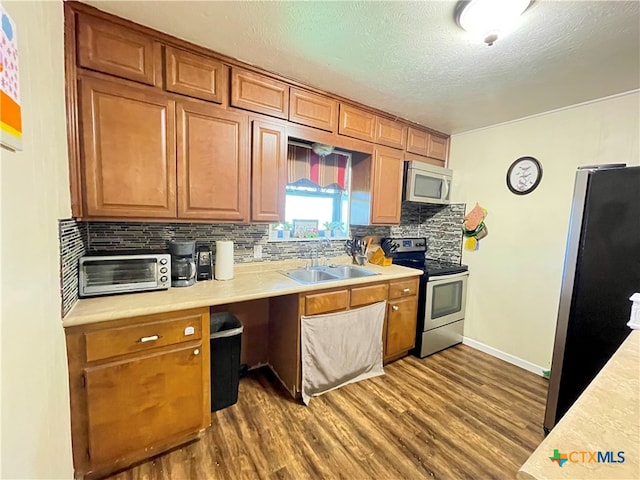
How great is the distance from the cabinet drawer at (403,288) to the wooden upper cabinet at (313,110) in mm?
1434

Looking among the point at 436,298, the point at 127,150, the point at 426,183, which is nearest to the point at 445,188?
the point at 426,183

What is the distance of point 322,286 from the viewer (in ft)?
6.47

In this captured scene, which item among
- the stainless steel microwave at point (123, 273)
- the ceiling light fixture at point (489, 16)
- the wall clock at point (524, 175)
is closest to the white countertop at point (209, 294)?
the stainless steel microwave at point (123, 273)

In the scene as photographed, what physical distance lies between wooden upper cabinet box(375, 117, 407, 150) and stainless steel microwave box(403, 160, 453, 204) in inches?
9.8

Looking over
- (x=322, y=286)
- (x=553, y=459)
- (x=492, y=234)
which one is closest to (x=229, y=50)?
(x=322, y=286)

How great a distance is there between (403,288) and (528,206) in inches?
54.7

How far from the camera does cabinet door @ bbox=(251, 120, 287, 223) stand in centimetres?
191

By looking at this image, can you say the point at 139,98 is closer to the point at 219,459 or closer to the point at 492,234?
the point at 219,459

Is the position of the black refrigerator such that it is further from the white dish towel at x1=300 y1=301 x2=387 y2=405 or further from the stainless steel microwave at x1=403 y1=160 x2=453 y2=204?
the stainless steel microwave at x1=403 y1=160 x2=453 y2=204

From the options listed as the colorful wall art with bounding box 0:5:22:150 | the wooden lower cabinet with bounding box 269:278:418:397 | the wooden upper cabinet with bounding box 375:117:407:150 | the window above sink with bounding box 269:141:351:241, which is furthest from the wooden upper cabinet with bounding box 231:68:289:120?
the wooden lower cabinet with bounding box 269:278:418:397

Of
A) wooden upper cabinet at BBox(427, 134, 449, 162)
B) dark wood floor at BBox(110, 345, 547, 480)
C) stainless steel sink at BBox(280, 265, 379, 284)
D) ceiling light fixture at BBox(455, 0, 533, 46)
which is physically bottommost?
dark wood floor at BBox(110, 345, 547, 480)

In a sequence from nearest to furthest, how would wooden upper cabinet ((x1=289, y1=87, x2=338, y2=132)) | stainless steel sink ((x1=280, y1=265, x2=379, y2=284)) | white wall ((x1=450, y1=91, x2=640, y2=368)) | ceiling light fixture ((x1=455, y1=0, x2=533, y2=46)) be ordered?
1. ceiling light fixture ((x1=455, y1=0, x2=533, y2=46))
2. wooden upper cabinet ((x1=289, y1=87, x2=338, y2=132))
3. white wall ((x1=450, y1=91, x2=640, y2=368))
4. stainless steel sink ((x1=280, y1=265, x2=379, y2=284))

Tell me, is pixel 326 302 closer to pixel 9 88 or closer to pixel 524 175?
pixel 9 88

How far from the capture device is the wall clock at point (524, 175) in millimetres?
2471
